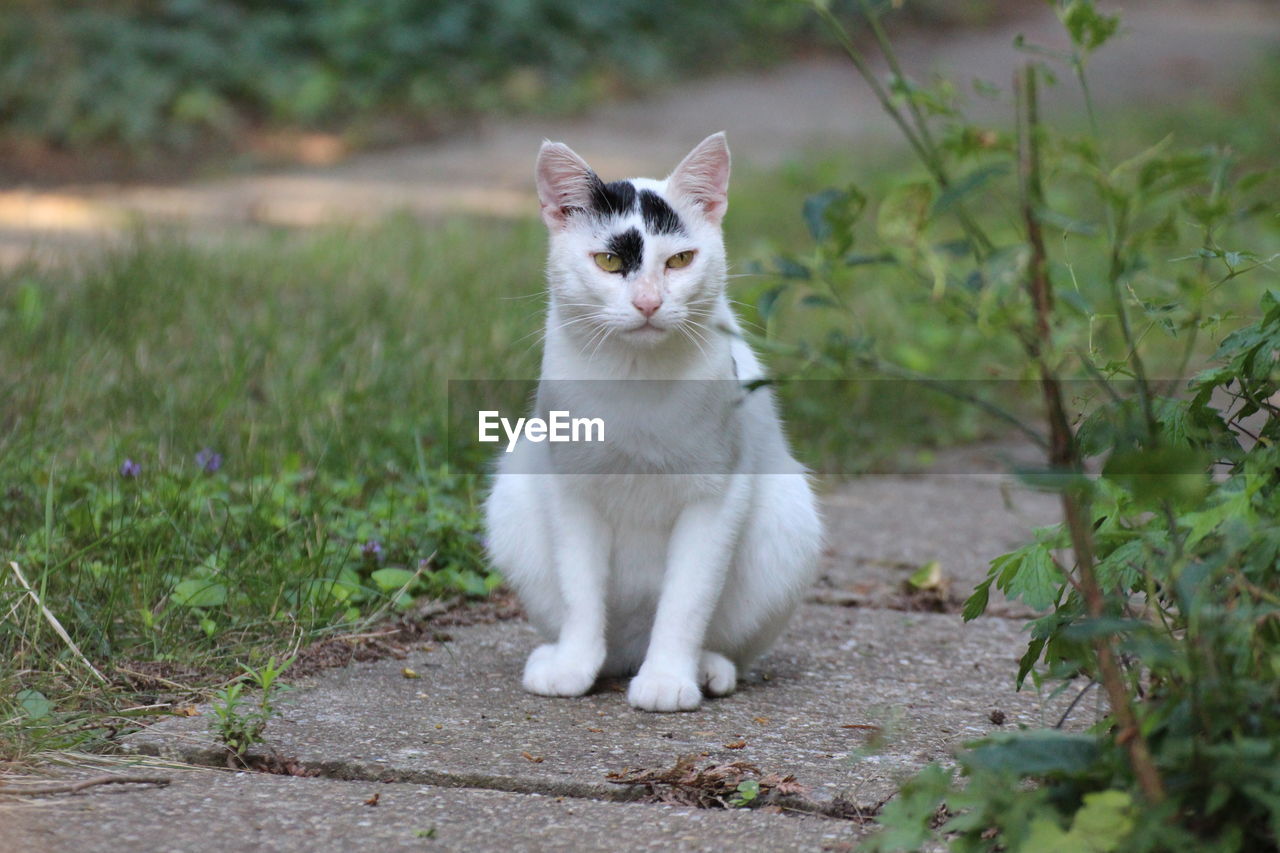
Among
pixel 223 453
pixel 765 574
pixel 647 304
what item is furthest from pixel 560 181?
pixel 223 453

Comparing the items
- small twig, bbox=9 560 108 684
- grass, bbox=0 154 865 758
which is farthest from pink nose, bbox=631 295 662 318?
small twig, bbox=9 560 108 684

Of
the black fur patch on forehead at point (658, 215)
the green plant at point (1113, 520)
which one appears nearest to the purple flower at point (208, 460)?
the black fur patch on forehead at point (658, 215)

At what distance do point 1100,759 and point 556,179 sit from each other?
1.65m

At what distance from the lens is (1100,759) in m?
1.54

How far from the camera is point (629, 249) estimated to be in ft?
8.63

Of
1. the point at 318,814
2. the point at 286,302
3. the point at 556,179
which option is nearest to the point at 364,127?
the point at 286,302

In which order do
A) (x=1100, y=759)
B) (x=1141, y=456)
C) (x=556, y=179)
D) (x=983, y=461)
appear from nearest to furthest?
(x=1141, y=456), (x=1100, y=759), (x=556, y=179), (x=983, y=461)

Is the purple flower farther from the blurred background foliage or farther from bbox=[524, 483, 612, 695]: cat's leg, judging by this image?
the blurred background foliage

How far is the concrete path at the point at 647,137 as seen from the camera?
7.21m

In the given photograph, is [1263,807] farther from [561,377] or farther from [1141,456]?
[561,377]

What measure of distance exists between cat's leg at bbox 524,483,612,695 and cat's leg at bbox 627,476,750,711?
11 centimetres

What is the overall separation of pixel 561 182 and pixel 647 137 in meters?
7.22

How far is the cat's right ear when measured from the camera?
2.72 metres

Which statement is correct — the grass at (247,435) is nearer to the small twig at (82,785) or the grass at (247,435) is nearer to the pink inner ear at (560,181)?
the small twig at (82,785)
